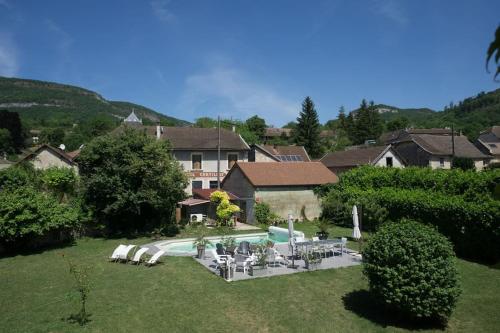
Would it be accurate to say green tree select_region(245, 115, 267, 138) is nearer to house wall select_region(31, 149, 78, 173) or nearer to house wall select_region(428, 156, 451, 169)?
house wall select_region(428, 156, 451, 169)

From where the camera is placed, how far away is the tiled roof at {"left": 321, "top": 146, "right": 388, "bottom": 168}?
42.2 meters

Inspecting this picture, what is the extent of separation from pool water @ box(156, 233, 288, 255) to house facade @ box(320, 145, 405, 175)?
2042 cm

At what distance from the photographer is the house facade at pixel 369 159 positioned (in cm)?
4187

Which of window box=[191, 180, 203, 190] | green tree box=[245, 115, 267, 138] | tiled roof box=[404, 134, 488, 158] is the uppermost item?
green tree box=[245, 115, 267, 138]

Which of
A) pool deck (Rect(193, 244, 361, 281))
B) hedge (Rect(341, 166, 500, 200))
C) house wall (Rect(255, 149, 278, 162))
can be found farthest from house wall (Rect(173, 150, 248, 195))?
pool deck (Rect(193, 244, 361, 281))

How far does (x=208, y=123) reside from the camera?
99625 millimetres

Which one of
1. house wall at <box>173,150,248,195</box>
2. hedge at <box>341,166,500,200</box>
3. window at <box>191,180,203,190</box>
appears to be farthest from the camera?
window at <box>191,180,203,190</box>

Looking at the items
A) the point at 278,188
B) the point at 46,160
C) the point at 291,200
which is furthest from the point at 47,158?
the point at 291,200

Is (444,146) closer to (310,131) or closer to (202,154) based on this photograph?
(310,131)

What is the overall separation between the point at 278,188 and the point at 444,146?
34.3 metres

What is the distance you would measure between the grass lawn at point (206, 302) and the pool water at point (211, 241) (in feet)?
12.9

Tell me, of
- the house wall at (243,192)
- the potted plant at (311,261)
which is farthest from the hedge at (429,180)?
the potted plant at (311,261)

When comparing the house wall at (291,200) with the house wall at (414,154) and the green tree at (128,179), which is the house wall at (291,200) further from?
the house wall at (414,154)

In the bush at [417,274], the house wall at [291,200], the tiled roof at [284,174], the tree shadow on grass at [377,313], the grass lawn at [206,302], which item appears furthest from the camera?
the tiled roof at [284,174]
